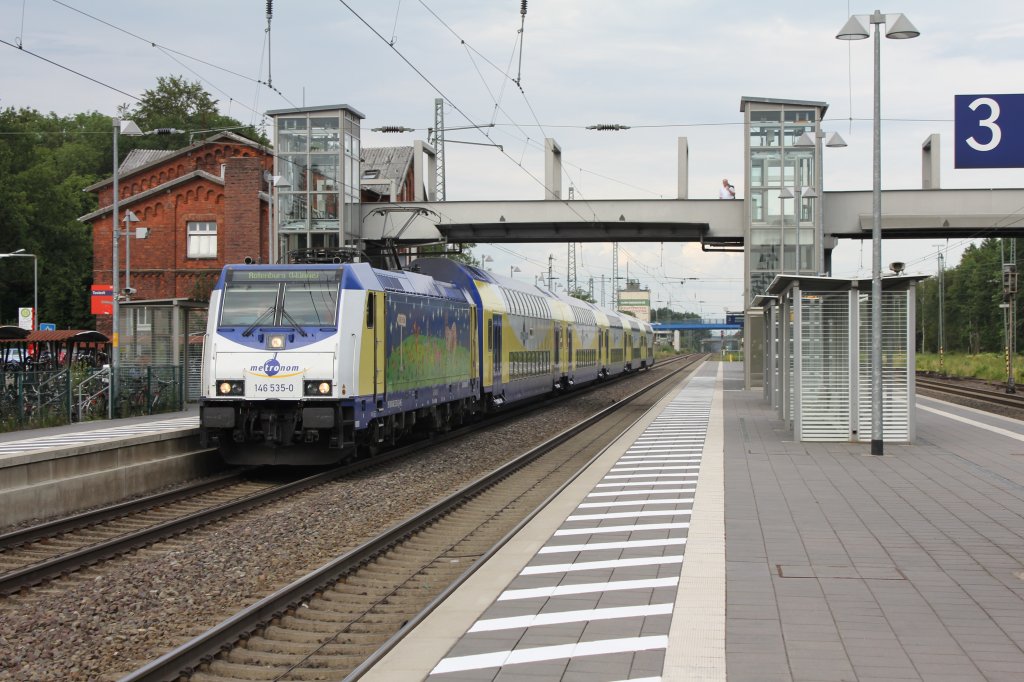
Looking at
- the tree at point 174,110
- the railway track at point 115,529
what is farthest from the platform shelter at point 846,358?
the tree at point 174,110

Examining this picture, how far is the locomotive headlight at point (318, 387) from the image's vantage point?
52.6 ft

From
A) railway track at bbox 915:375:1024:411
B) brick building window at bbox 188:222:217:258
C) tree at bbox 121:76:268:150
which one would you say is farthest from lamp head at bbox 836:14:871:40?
tree at bbox 121:76:268:150

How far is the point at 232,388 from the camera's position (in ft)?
53.6

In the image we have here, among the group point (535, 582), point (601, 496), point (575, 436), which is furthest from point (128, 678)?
point (575, 436)

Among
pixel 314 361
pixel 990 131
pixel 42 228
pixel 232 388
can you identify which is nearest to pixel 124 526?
pixel 232 388

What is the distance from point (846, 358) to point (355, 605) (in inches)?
512

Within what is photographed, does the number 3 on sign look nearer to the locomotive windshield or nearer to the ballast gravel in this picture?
the ballast gravel

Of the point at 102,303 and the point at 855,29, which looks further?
the point at 102,303

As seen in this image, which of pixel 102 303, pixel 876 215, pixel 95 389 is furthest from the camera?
pixel 102 303

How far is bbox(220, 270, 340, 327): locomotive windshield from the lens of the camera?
54.1ft

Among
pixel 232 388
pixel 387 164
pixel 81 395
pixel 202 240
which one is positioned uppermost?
pixel 387 164

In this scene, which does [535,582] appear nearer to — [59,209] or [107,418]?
[107,418]

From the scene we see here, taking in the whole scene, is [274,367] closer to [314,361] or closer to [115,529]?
[314,361]

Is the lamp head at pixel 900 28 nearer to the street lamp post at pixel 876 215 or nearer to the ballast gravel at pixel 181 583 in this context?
the street lamp post at pixel 876 215
